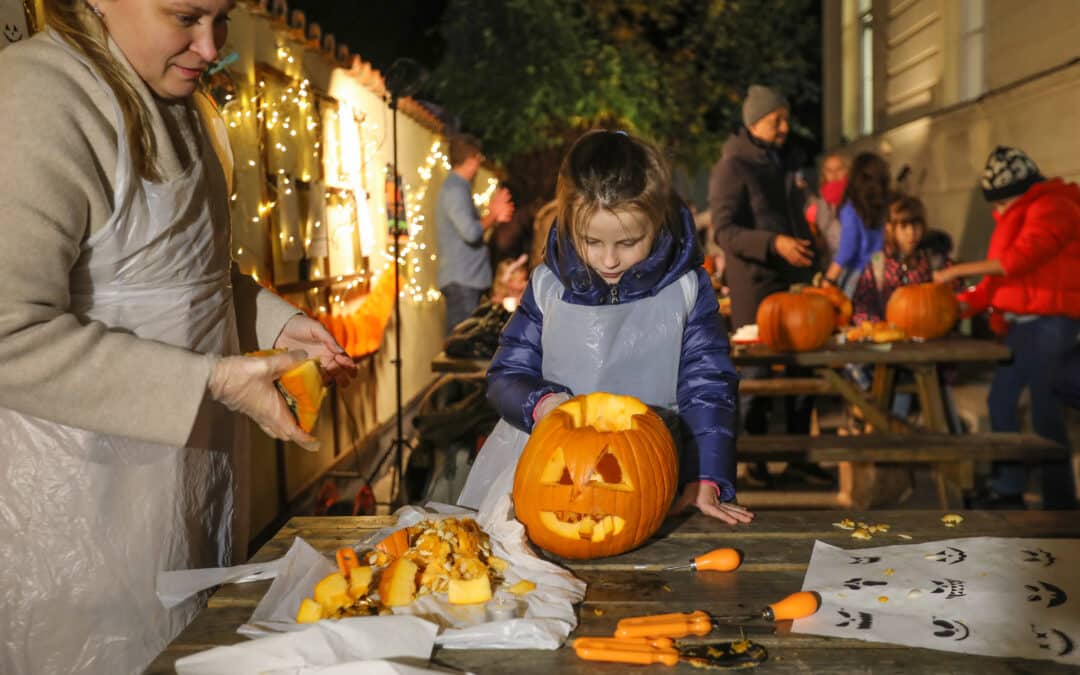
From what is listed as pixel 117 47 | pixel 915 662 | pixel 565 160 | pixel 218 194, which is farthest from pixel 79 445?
pixel 915 662

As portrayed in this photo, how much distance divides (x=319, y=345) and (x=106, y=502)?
60 centimetres

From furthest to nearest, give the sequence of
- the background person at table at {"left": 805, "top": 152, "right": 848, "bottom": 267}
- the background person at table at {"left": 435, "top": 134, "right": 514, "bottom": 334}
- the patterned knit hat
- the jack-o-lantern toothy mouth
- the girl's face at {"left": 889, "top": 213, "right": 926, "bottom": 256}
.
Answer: the background person at table at {"left": 805, "top": 152, "right": 848, "bottom": 267} < the background person at table at {"left": 435, "top": 134, "right": 514, "bottom": 334} < the girl's face at {"left": 889, "top": 213, "right": 926, "bottom": 256} < the patterned knit hat < the jack-o-lantern toothy mouth

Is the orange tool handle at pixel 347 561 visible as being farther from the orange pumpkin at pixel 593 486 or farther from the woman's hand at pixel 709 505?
the woman's hand at pixel 709 505

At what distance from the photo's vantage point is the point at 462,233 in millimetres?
7449

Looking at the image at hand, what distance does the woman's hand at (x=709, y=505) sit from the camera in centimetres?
197

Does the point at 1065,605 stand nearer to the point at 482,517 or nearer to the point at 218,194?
the point at 482,517

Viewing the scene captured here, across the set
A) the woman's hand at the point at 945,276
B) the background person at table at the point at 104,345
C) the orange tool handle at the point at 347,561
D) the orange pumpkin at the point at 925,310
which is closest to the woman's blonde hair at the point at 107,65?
the background person at table at the point at 104,345

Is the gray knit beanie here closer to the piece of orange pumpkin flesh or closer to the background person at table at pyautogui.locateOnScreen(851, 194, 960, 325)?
the background person at table at pyautogui.locateOnScreen(851, 194, 960, 325)

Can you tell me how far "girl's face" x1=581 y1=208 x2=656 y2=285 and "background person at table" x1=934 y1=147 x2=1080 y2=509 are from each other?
122 inches

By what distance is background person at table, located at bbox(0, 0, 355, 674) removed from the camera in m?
1.47

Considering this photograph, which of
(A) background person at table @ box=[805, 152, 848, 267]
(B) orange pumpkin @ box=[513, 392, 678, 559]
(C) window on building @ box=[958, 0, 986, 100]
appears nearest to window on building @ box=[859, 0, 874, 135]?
(A) background person at table @ box=[805, 152, 848, 267]

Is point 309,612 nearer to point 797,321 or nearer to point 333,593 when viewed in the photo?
point 333,593

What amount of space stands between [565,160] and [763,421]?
13.7ft

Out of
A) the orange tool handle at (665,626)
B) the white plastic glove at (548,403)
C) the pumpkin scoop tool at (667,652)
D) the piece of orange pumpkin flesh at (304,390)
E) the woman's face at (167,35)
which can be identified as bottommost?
the pumpkin scoop tool at (667,652)
